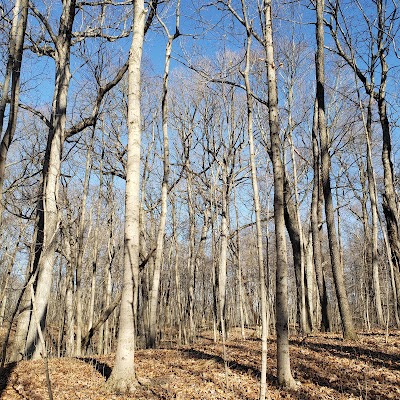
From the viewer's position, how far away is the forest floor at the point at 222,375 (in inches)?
191

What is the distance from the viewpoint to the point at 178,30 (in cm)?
1173

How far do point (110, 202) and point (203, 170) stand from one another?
15.3ft

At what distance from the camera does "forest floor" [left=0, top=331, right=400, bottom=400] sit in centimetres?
485

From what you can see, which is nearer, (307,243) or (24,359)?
(24,359)

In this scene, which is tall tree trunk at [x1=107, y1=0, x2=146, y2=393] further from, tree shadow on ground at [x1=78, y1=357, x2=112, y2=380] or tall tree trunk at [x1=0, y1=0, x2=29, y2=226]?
tall tree trunk at [x1=0, y1=0, x2=29, y2=226]

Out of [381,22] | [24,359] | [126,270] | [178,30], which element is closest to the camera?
[126,270]

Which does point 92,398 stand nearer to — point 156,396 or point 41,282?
point 156,396

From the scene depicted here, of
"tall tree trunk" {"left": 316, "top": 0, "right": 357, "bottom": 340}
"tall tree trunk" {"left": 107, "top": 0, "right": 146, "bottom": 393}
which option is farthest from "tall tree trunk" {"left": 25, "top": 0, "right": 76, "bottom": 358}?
"tall tree trunk" {"left": 316, "top": 0, "right": 357, "bottom": 340}

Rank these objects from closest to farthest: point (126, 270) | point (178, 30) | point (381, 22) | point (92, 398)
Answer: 1. point (92, 398)
2. point (126, 270)
3. point (381, 22)
4. point (178, 30)

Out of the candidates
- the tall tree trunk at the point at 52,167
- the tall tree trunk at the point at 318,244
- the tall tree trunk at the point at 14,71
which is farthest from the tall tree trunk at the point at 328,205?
the tall tree trunk at the point at 14,71

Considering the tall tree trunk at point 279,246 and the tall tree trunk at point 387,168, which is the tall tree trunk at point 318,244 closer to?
the tall tree trunk at point 387,168

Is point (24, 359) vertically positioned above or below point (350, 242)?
below

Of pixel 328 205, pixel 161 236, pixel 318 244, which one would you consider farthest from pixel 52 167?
pixel 318 244

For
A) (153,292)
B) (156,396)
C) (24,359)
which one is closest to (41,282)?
(24,359)
